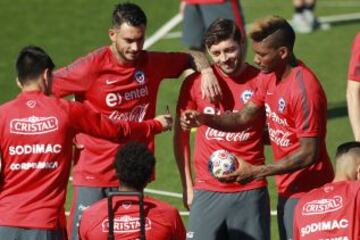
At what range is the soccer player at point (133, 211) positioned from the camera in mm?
10453

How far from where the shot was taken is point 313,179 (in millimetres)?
12203

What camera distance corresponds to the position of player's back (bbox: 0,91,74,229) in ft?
36.5

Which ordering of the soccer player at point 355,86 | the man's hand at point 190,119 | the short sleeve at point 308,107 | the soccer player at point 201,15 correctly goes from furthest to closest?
the soccer player at point 201,15 → the soccer player at point 355,86 → the man's hand at point 190,119 → the short sleeve at point 308,107

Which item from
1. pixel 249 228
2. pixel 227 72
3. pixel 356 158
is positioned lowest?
pixel 249 228

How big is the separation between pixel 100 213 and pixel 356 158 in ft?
7.53

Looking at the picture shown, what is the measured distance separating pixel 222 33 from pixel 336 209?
2.56 metres

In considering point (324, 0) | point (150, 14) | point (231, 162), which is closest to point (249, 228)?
point (231, 162)

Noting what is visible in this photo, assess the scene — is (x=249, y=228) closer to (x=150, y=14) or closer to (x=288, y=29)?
(x=288, y=29)

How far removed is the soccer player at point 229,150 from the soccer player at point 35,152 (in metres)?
1.79

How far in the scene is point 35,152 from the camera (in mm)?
11109

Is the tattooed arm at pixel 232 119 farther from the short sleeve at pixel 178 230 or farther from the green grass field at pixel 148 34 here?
the green grass field at pixel 148 34

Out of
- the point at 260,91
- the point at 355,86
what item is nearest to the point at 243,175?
the point at 260,91

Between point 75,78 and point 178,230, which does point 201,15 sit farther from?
point 178,230

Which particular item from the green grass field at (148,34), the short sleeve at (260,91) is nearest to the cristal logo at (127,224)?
the short sleeve at (260,91)
